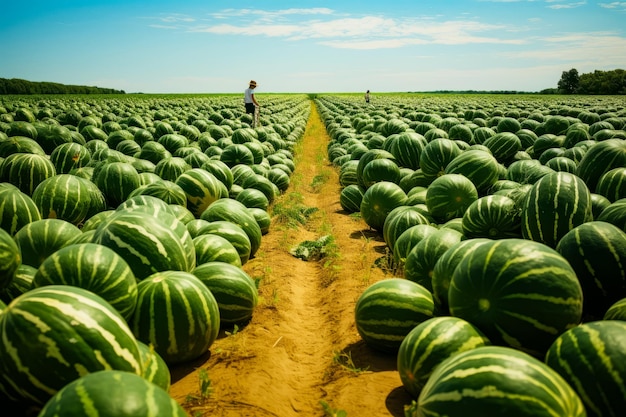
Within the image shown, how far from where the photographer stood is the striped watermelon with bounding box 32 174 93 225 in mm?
6059

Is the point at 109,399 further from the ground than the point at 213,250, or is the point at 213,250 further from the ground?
the point at 109,399

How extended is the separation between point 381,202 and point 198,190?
3.23 m

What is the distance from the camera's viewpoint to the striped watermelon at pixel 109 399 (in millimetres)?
2098

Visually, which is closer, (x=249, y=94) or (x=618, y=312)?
(x=618, y=312)

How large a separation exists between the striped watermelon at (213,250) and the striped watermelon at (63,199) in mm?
2085

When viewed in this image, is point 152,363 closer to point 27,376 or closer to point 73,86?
point 27,376

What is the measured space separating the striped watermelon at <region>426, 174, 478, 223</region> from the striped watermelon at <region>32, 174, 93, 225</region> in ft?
16.6

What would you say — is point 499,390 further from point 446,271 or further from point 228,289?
point 228,289

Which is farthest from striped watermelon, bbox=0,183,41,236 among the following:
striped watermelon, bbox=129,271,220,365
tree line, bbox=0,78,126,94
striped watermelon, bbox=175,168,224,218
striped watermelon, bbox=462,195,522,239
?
tree line, bbox=0,78,126,94

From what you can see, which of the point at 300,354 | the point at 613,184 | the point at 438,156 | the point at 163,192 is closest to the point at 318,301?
the point at 300,354

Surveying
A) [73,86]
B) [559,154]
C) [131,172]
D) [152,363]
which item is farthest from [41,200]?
[73,86]

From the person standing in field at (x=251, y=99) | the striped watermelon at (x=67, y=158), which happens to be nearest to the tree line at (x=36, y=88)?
the person standing in field at (x=251, y=99)

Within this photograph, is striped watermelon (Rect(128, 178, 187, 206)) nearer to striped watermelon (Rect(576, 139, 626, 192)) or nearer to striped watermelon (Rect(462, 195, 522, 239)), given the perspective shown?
striped watermelon (Rect(462, 195, 522, 239))

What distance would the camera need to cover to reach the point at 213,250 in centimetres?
529
